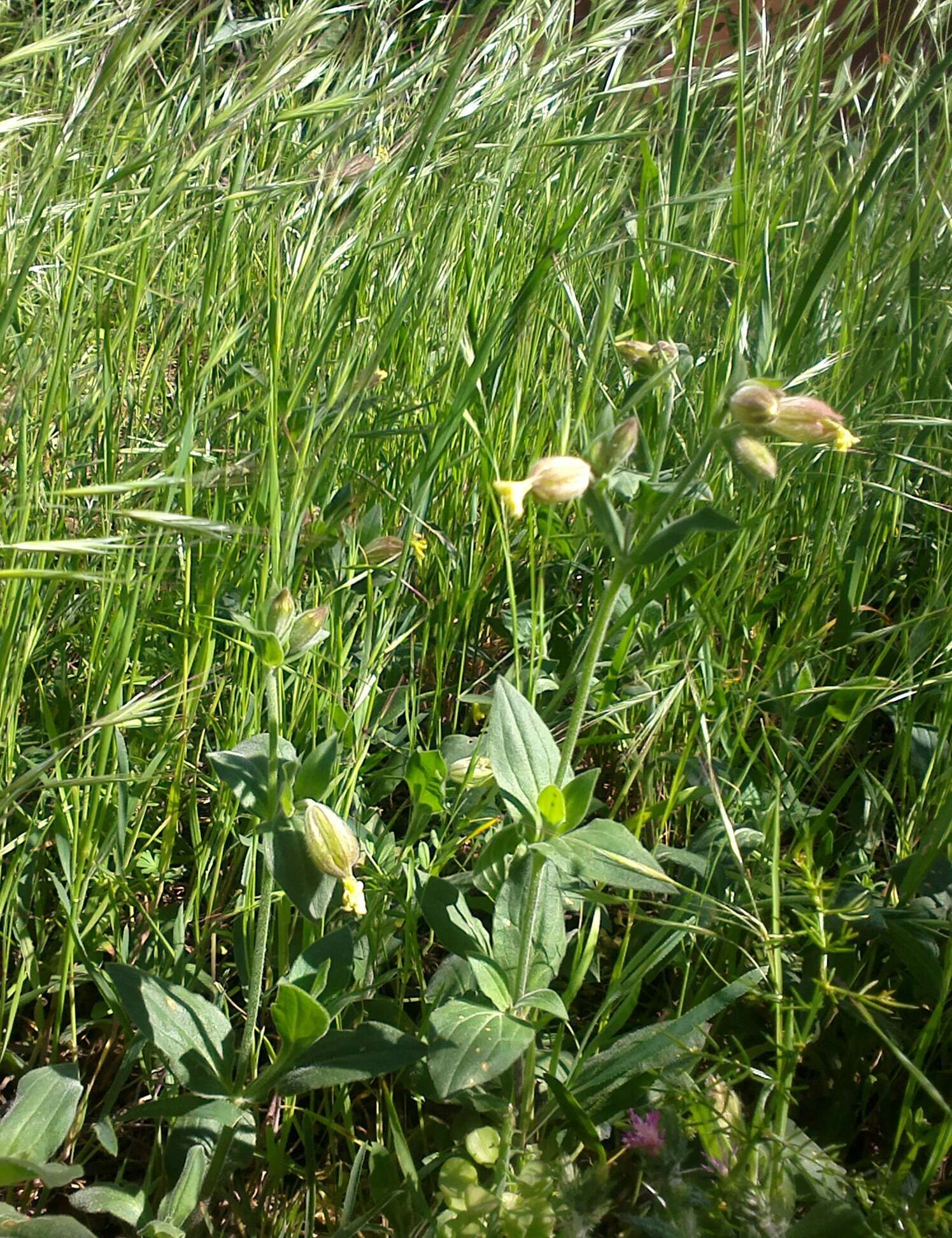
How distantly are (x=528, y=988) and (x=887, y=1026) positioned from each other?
307 mm

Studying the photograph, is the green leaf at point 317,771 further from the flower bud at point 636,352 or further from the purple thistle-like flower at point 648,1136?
the flower bud at point 636,352

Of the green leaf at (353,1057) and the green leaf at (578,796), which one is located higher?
the green leaf at (578,796)

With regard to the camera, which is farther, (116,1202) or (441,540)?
(441,540)


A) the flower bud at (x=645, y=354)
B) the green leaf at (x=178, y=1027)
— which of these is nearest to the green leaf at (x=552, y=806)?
the green leaf at (x=178, y=1027)

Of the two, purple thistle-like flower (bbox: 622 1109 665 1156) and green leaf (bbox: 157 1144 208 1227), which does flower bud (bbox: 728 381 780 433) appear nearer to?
purple thistle-like flower (bbox: 622 1109 665 1156)

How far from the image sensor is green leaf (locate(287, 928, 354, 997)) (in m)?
0.81

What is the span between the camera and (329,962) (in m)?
0.81

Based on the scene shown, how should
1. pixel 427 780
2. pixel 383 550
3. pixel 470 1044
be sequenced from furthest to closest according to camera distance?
pixel 383 550, pixel 427 780, pixel 470 1044

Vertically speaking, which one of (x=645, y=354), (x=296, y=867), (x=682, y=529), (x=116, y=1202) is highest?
(x=645, y=354)

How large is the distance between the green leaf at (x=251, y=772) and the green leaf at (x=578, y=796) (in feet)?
0.68

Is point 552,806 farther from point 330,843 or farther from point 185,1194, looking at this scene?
point 185,1194

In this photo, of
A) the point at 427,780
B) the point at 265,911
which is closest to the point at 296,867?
the point at 265,911

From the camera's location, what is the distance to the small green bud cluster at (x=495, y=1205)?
0.68 metres

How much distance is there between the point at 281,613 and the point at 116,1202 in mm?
439
